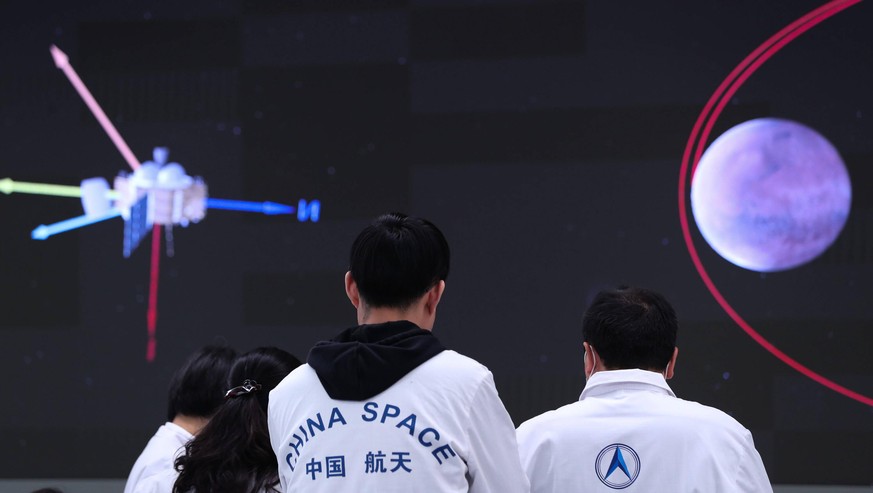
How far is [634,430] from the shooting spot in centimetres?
156

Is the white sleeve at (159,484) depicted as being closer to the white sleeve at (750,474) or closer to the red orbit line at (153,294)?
the white sleeve at (750,474)

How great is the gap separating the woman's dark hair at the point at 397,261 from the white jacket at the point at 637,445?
1.49 feet

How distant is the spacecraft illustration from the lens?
3.48m

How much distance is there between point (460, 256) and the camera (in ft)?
Result: 10.9

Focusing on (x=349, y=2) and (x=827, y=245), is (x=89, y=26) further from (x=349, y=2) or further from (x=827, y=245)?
(x=827, y=245)

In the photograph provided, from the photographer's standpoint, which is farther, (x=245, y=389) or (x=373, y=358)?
(x=245, y=389)

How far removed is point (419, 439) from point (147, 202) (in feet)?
8.39

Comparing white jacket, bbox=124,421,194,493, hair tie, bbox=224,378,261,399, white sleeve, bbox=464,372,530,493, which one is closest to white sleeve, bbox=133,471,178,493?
white jacket, bbox=124,421,194,493

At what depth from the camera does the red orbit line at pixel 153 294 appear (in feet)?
11.3

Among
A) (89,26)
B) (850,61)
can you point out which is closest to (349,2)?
(89,26)

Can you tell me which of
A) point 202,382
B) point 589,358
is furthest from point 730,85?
point 202,382

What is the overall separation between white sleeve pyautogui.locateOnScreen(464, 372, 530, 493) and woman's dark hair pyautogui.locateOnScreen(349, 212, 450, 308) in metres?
0.17

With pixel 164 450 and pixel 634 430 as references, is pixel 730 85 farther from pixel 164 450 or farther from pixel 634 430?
pixel 164 450

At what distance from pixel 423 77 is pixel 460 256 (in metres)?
0.69
